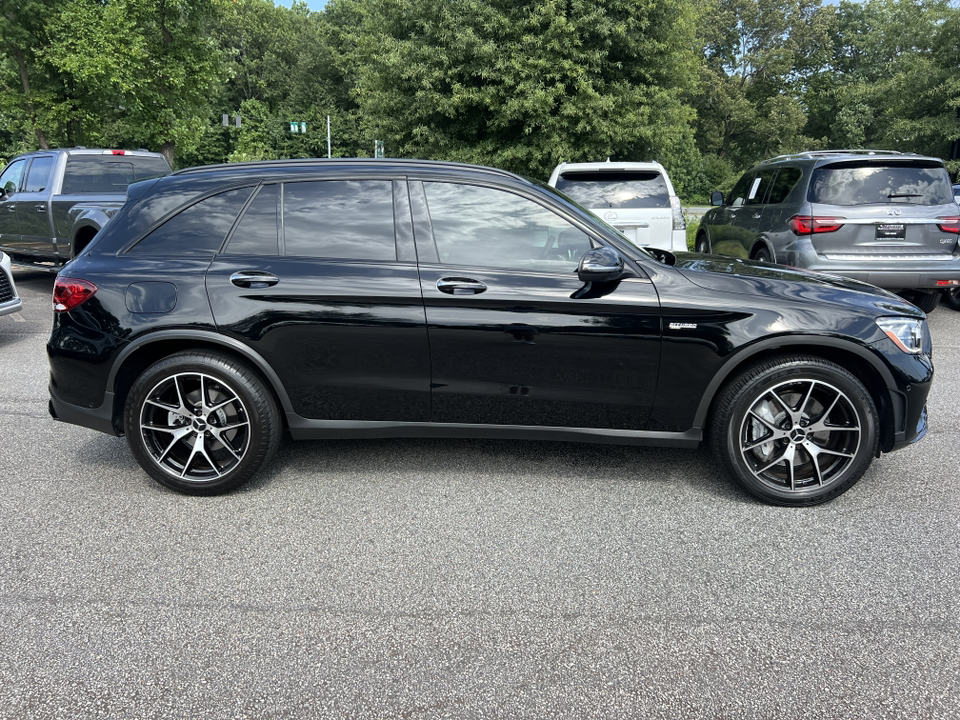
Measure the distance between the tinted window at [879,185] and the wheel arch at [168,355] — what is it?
6358 mm

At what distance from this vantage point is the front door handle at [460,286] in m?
3.94

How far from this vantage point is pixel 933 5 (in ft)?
83.7

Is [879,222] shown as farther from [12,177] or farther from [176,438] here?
[12,177]

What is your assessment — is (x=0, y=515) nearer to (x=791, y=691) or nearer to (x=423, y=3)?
(x=791, y=691)

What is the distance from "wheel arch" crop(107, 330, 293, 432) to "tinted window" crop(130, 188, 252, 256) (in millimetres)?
476

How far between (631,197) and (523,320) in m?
5.57

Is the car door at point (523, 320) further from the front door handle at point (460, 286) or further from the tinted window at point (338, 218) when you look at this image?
the tinted window at point (338, 218)

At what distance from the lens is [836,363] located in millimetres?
3973

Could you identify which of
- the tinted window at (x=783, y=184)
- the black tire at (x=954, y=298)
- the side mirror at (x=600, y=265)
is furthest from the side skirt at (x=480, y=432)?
the black tire at (x=954, y=298)

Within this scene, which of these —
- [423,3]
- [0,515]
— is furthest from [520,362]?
[423,3]

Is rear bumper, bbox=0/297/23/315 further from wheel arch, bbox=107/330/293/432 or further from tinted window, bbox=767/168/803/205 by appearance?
tinted window, bbox=767/168/803/205

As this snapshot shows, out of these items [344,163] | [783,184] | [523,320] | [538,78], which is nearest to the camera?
[523,320]

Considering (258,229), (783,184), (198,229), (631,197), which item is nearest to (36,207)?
(631,197)

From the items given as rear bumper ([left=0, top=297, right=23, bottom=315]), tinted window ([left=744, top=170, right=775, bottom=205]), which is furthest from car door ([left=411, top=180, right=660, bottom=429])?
tinted window ([left=744, top=170, right=775, bottom=205])
